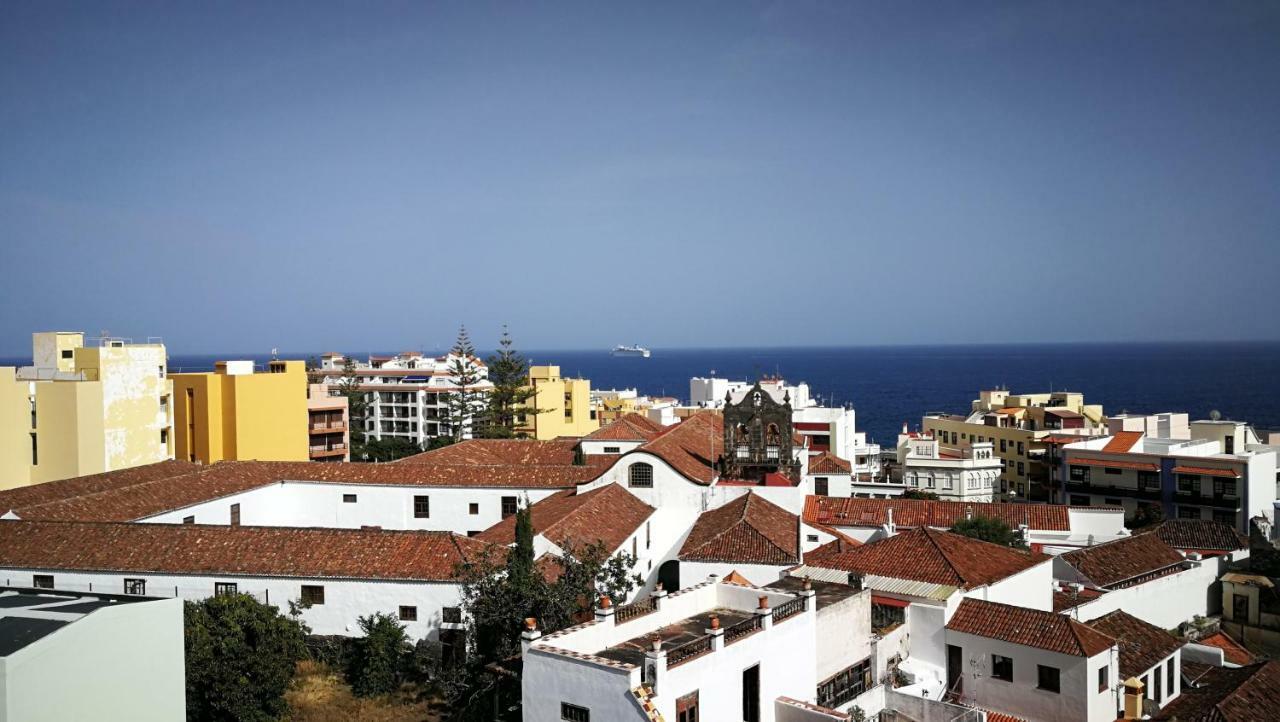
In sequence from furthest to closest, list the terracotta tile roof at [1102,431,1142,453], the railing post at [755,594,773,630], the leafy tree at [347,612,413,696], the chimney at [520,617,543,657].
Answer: the terracotta tile roof at [1102,431,1142,453] < the leafy tree at [347,612,413,696] < the railing post at [755,594,773,630] < the chimney at [520,617,543,657]

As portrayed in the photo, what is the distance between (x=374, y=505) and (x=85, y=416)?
15.5 metres

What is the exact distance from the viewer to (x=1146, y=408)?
133500 millimetres

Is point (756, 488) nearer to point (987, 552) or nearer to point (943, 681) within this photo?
point (987, 552)

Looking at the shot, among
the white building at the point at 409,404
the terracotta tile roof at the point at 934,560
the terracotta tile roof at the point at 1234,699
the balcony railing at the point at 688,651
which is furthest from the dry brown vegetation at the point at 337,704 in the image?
the white building at the point at 409,404

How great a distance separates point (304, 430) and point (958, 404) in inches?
4828

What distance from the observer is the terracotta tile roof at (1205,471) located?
41.9 meters

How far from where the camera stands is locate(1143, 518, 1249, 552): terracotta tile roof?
3366 cm

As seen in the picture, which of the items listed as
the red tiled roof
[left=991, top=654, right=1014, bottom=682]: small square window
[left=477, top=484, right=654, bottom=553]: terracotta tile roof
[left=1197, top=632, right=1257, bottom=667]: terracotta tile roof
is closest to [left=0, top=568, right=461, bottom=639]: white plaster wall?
[left=477, top=484, right=654, bottom=553]: terracotta tile roof

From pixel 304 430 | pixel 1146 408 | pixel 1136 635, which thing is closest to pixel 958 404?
pixel 1146 408

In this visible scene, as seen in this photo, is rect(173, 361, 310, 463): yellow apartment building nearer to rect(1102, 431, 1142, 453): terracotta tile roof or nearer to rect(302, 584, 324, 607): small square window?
rect(302, 584, 324, 607): small square window

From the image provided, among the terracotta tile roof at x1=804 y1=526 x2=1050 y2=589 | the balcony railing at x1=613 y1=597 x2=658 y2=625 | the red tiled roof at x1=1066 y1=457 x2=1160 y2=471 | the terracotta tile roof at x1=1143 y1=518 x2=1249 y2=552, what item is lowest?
the terracotta tile roof at x1=1143 y1=518 x2=1249 y2=552

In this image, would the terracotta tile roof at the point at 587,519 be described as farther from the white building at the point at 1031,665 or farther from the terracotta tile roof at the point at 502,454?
the white building at the point at 1031,665

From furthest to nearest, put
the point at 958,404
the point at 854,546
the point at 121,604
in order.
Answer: the point at 958,404 < the point at 854,546 < the point at 121,604

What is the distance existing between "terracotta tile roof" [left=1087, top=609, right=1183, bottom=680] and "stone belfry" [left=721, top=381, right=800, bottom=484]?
11.6 meters
